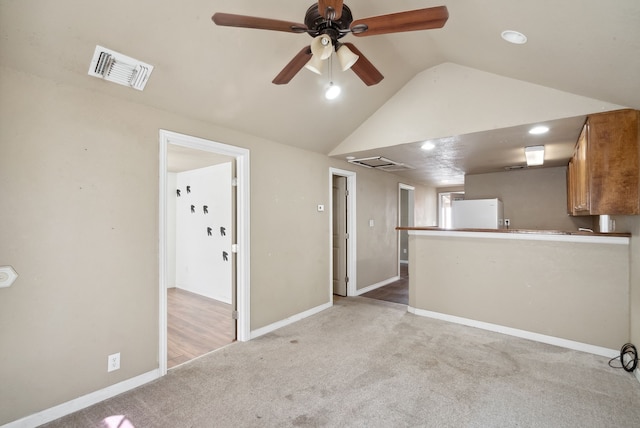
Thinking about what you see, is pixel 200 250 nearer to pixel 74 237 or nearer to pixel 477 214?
pixel 74 237

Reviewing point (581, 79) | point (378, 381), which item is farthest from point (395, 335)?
point (581, 79)

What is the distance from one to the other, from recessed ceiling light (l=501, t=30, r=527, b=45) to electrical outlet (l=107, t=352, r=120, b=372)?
12.0 ft

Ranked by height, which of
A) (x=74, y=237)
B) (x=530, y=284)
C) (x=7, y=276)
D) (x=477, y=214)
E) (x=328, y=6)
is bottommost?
(x=530, y=284)

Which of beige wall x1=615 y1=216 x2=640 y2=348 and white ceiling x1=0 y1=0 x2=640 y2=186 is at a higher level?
white ceiling x1=0 y1=0 x2=640 y2=186

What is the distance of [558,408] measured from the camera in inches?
81.0

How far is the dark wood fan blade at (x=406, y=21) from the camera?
4.39 feet

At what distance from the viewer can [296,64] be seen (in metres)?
1.83

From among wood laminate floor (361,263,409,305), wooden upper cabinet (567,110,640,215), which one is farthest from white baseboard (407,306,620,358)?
wooden upper cabinet (567,110,640,215)

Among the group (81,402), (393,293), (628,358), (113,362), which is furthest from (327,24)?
(393,293)

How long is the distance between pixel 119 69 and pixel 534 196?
6170 mm

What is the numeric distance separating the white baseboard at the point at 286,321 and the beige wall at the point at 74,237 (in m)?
1.11

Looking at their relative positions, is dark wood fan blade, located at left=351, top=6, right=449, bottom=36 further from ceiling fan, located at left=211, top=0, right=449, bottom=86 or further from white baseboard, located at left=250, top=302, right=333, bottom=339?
white baseboard, located at left=250, top=302, right=333, bottom=339

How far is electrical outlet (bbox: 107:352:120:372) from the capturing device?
7.18 ft

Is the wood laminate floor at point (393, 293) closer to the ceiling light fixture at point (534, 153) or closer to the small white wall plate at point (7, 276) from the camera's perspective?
the ceiling light fixture at point (534, 153)
